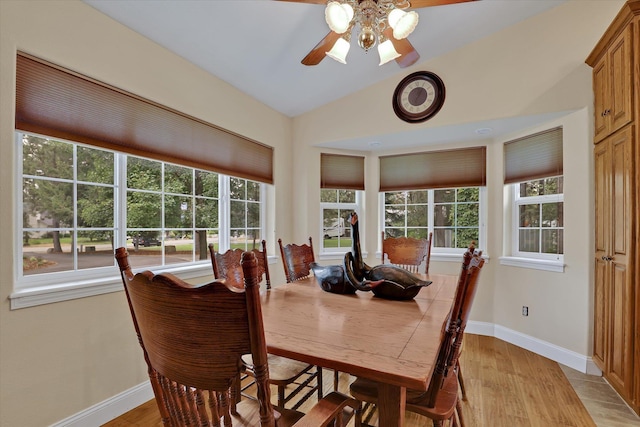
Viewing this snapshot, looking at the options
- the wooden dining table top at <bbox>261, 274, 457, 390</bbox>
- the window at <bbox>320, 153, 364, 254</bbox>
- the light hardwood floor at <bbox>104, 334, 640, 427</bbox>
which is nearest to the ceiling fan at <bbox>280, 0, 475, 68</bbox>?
the wooden dining table top at <bbox>261, 274, 457, 390</bbox>

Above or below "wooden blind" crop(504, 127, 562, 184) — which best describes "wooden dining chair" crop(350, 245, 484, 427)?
below

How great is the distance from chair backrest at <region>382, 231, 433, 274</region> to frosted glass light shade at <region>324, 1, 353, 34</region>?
1958 mm

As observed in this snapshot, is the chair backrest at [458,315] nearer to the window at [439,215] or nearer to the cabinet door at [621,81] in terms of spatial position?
the cabinet door at [621,81]

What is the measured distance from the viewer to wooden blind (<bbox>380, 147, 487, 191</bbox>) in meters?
3.64

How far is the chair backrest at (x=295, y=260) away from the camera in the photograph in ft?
7.66

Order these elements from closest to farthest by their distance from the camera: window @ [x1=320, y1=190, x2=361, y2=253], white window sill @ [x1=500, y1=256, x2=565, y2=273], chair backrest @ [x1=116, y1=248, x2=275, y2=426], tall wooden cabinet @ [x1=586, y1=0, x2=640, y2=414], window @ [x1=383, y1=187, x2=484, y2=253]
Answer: chair backrest @ [x1=116, y1=248, x2=275, y2=426] → tall wooden cabinet @ [x1=586, y1=0, x2=640, y2=414] → white window sill @ [x1=500, y1=256, x2=565, y2=273] → window @ [x1=383, y1=187, x2=484, y2=253] → window @ [x1=320, y1=190, x2=361, y2=253]

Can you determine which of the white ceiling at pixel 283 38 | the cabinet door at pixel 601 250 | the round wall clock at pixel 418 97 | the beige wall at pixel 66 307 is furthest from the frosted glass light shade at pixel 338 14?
the cabinet door at pixel 601 250

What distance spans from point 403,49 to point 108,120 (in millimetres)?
2006

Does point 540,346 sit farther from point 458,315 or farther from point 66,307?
point 66,307

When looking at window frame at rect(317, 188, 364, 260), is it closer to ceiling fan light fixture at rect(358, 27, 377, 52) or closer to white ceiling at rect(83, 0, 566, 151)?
white ceiling at rect(83, 0, 566, 151)

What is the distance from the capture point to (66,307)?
5.85ft

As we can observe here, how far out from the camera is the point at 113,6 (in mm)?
1914

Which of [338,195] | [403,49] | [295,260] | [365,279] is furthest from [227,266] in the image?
[338,195]

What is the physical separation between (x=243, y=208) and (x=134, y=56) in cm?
169
